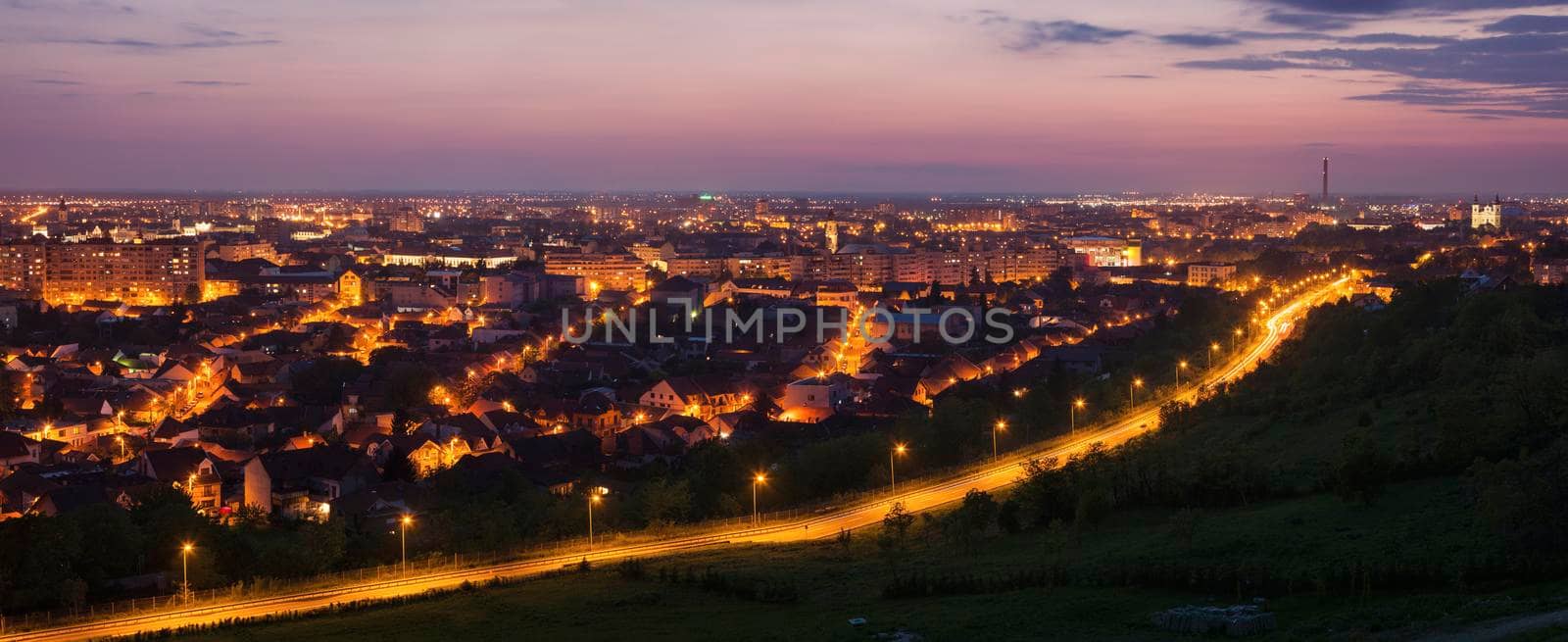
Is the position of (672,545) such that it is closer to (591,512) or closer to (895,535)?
(591,512)

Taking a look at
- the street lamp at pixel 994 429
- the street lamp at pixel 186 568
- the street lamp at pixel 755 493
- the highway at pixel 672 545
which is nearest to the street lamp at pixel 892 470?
the highway at pixel 672 545

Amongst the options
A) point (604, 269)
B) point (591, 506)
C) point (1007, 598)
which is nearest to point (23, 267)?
point (604, 269)

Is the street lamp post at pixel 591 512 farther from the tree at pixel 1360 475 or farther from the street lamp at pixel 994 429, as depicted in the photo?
the tree at pixel 1360 475

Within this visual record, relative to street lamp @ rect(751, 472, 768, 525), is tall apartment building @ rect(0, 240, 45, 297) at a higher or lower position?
higher

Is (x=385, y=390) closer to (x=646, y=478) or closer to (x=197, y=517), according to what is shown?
(x=646, y=478)

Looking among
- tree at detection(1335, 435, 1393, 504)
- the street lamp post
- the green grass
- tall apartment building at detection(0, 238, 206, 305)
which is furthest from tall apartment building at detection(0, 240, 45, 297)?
tree at detection(1335, 435, 1393, 504)

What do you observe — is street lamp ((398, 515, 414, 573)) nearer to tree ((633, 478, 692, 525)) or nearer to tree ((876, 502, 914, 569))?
tree ((633, 478, 692, 525))

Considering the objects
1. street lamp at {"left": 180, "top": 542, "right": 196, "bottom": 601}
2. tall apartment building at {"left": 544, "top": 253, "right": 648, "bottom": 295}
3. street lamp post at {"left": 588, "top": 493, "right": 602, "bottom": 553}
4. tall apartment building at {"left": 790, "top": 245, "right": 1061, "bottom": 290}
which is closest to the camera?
street lamp at {"left": 180, "top": 542, "right": 196, "bottom": 601}
